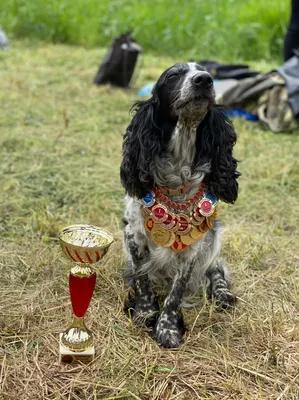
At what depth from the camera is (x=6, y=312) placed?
317 centimetres

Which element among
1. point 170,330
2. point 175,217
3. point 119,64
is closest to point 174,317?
point 170,330

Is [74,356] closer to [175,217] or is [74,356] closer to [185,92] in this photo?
[175,217]

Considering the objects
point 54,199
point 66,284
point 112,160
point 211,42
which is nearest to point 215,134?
point 66,284

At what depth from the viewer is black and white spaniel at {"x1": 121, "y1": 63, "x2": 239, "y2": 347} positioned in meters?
3.02

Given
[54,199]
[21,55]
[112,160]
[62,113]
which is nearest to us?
[54,199]

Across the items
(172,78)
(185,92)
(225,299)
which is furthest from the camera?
(225,299)

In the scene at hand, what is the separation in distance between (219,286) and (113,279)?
655 millimetres

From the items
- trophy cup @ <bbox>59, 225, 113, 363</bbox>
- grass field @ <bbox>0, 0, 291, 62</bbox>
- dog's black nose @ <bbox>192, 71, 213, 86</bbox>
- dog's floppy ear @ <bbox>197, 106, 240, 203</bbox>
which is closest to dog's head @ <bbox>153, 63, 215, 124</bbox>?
dog's black nose @ <bbox>192, 71, 213, 86</bbox>

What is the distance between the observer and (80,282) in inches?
106

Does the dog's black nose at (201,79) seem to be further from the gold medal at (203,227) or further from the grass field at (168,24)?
the grass field at (168,24)

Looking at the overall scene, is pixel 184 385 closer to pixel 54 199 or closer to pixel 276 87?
pixel 54 199

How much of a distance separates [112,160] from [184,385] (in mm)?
3420

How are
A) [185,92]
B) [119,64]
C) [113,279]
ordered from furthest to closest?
[119,64], [113,279], [185,92]

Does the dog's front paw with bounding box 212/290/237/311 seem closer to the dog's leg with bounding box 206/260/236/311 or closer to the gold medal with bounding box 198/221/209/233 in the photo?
the dog's leg with bounding box 206/260/236/311
